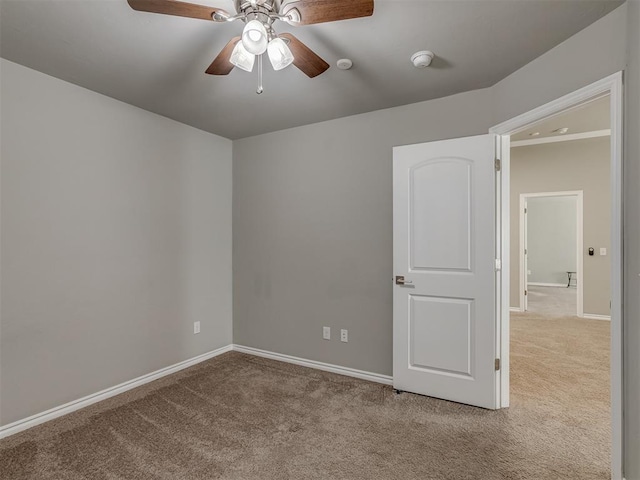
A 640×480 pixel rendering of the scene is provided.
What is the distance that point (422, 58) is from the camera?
2.11 meters

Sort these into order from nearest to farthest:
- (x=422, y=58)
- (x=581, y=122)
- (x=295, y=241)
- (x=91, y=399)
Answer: (x=422, y=58) → (x=91, y=399) → (x=295, y=241) → (x=581, y=122)

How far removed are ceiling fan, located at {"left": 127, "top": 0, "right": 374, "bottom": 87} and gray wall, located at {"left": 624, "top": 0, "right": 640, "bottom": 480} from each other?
134cm

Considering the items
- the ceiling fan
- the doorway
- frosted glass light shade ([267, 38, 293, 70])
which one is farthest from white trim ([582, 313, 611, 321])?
frosted glass light shade ([267, 38, 293, 70])

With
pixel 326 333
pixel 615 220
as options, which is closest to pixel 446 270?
pixel 615 220

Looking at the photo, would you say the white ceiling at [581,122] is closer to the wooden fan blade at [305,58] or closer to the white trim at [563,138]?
the white trim at [563,138]

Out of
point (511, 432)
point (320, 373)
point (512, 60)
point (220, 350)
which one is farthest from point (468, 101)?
point (220, 350)

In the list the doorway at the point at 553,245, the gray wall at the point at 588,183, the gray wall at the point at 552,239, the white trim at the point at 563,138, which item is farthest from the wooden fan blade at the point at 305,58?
the gray wall at the point at 552,239

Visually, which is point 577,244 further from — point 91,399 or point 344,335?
point 91,399

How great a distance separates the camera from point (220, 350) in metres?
3.75

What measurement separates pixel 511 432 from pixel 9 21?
12.8 ft

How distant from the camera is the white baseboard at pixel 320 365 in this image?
301cm

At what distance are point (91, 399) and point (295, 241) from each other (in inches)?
86.0

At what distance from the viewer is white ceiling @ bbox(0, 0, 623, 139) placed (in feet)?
5.63

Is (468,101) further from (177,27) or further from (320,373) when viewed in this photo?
(320,373)
